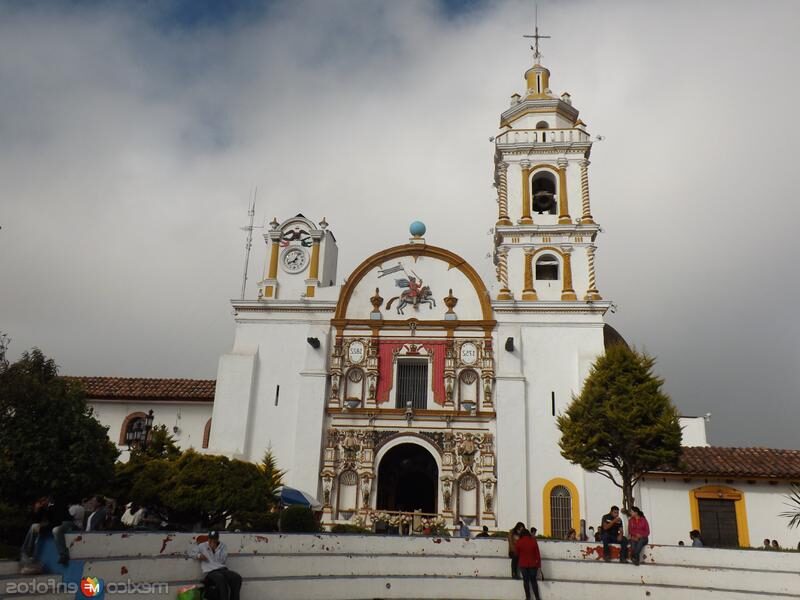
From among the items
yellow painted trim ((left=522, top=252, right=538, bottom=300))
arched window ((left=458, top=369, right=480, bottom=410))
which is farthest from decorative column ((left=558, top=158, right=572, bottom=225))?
arched window ((left=458, top=369, right=480, bottom=410))

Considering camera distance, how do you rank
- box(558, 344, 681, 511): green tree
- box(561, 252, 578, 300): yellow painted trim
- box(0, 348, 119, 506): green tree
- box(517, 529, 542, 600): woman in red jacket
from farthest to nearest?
box(561, 252, 578, 300): yellow painted trim → box(558, 344, 681, 511): green tree → box(0, 348, 119, 506): green tree → box(517, 529, 542, 600): woman in red jacket

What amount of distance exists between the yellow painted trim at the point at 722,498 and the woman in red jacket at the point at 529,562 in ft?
41.1

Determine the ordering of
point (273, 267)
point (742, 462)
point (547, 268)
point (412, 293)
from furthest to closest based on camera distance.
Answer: point (273, 267), point (547, 268), point (412, 293), point (742, 462)

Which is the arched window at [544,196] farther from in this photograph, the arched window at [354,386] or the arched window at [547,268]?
the arched window at [354,386]

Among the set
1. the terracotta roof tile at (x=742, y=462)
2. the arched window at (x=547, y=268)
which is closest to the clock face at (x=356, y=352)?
the arched window at (x=547, y=268)

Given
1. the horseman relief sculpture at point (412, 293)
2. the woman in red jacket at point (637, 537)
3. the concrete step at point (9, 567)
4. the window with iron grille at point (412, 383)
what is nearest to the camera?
the concrete step at point (9, 567)

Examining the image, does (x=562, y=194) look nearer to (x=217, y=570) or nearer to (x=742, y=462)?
→ (x=742, y=462)

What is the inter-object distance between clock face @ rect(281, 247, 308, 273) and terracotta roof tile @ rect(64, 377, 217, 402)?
18.9 feet

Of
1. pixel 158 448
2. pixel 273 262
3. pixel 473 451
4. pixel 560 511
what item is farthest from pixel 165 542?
pixel 273 262

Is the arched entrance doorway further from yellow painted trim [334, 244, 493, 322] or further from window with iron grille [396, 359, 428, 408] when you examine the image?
yellow painted trim [334, 244, 493, 322]

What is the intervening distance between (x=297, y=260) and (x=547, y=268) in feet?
34.6

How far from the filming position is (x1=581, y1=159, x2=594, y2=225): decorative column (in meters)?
27.6

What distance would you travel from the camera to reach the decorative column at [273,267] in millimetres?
27625

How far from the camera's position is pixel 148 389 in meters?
27.8
